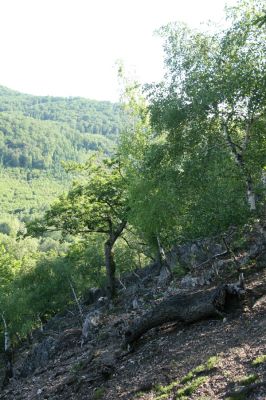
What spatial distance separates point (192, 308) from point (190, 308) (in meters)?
0.11

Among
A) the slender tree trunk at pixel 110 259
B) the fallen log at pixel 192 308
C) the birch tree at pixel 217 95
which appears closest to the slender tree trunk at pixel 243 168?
the birch tree at pixel 217 95

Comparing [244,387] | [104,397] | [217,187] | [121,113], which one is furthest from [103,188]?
[244,387]

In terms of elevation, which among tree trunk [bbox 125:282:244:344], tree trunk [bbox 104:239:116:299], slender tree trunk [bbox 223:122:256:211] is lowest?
tree trunk [bbox 104:239:116:299]

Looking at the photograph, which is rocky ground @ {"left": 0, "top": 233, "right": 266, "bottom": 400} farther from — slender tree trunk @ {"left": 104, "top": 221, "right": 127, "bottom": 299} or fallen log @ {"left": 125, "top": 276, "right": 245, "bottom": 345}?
slender tree trunk @ {"left": 104, "top": 221, "right": 127, "bottom": 299}

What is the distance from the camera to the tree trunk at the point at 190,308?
1631cm

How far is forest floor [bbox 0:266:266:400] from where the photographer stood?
11271 millimetres

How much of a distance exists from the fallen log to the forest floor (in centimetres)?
43

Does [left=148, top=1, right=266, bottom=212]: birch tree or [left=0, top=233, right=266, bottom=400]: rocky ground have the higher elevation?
[left=148, top=1, right=266, bottom=212]: birch tree

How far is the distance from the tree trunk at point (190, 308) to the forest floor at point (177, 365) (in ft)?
1.51

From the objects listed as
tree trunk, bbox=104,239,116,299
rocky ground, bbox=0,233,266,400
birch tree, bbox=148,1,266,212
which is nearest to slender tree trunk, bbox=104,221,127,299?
tree trunk, bbox=104,239,116,299

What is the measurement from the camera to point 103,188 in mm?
32625

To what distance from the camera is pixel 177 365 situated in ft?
45.4

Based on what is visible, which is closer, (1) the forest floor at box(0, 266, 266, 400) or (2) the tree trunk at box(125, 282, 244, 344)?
(1) the forest floor at box(0, 266, 266, 400)

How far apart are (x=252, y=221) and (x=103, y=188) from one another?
1748 cm
